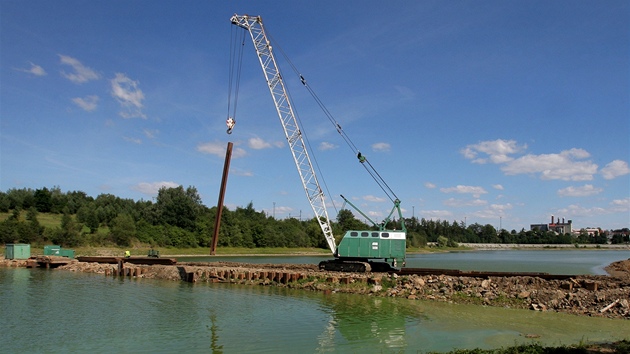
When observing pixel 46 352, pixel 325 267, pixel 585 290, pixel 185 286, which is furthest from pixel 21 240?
pixel 585 290

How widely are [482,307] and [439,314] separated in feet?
10.5

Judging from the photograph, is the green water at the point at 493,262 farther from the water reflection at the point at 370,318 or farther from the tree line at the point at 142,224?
the water reflection at the point at 370,318

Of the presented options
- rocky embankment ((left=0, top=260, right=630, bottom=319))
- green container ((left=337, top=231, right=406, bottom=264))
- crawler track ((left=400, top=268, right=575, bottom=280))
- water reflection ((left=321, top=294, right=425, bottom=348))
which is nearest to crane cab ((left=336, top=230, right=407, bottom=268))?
green container ((left=337, top=231, right=406, bottom=264))

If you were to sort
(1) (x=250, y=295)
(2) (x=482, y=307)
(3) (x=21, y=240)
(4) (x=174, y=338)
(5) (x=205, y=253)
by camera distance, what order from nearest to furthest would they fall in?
1. (4) (x=174, y=338)
2. (2) (x=482, y=307)
3. (1) (x=250, y=295)
4. (3) (x=21, y=240)
5. (5) (x=205, y=253)

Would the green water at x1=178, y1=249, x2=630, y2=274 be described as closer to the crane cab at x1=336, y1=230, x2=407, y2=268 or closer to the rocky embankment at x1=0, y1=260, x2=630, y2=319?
the crane cab at x1=336, y1=230, x2=407, y2=268

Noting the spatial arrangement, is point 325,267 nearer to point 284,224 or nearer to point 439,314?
point 439,314

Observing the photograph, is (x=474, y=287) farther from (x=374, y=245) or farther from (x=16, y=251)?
(x=16, y=251)

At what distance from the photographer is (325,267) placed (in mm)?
35531

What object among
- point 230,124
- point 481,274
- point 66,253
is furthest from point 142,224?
point 481,274

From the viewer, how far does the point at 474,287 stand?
84.3 feet

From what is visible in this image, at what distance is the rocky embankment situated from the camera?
2217cm

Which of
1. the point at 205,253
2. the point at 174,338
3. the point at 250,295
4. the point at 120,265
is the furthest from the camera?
the point at 205,253

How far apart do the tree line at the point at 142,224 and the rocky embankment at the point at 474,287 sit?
34317mm

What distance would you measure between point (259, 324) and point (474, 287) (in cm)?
1247
